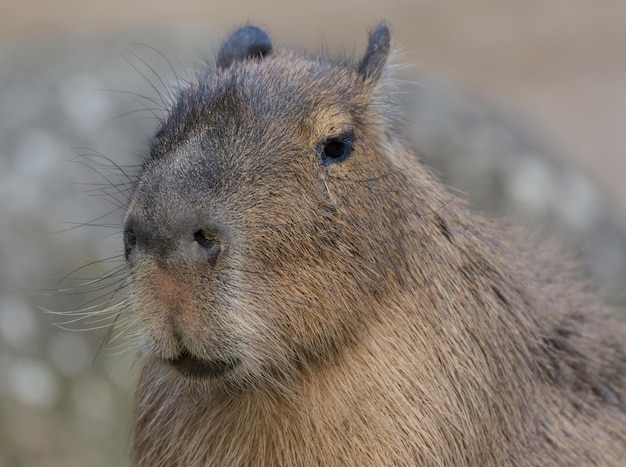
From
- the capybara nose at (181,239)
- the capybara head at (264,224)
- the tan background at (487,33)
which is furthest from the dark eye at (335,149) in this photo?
the tan background at (487,33)

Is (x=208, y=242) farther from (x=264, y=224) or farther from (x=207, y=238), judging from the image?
(x=264, y=224)

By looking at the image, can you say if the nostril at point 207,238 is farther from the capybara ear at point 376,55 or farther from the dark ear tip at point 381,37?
the dark ear tip at point 381,37

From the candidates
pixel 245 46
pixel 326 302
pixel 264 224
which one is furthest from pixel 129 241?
pixel 245 46

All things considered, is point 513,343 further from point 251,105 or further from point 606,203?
point 606,203

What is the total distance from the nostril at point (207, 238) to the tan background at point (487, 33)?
43.7ft

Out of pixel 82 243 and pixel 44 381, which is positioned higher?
pixel 82 243

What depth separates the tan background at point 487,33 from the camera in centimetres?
1733

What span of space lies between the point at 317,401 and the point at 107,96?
604 cm

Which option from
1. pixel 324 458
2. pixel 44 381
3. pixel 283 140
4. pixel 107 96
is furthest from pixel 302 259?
pixel 107 96

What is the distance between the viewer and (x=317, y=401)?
4164 mm

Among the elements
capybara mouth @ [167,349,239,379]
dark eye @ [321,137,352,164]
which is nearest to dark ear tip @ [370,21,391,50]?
dark eye @ [321,137,352,164]

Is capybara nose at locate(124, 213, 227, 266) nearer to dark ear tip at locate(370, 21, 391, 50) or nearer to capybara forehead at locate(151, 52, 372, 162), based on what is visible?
capybara forehead at locate(151, 52, 372, 162)

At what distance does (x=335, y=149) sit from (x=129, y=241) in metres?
0.95

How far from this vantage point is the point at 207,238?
3.64 m
